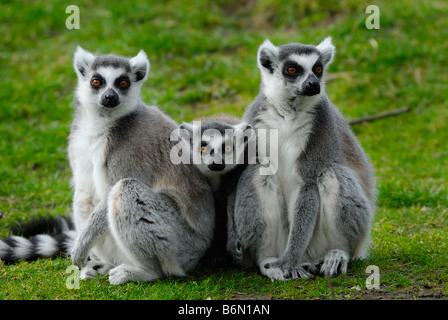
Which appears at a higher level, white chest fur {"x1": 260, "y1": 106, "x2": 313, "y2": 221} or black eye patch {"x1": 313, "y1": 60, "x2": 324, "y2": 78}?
black eye patch {"x1": 313, "y1": 60, "x2": 324, "y2": 78}

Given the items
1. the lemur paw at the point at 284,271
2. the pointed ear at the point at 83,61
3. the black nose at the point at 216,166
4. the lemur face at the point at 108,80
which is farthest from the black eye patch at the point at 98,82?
the lemur paw at the point at 284,271

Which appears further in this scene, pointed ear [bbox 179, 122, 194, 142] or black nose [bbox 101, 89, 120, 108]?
pointed ear [bbox 179, 122, 194, 142]

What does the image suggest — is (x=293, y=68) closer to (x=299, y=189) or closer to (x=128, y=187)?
(x=299, y=189)

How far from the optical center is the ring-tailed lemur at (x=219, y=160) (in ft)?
17.6

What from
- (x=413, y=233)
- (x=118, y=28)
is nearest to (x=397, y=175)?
(x=413, y=233)

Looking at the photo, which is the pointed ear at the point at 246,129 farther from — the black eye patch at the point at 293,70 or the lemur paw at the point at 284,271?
the lemur paw at the point at 284,271

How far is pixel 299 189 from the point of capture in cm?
533

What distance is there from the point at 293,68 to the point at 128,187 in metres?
1.88

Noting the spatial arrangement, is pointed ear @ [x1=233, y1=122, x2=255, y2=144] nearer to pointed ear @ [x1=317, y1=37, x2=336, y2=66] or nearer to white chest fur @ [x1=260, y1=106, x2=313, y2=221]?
white chest fur @ [x1=260, y1=106, x2=313, y2=221]

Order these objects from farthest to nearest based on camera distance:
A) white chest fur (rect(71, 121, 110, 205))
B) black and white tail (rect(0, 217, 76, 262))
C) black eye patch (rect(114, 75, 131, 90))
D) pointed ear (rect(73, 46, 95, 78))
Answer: black and white tail (rect(0, 217, 76, 262))
pointed ear (rect(73, 46, 95, 78))
black eye patch (rect(114, 75, 131, 90))
white chest fur (rect(71, 121, 110, 205))

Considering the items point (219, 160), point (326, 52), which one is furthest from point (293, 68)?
point (219, 160)

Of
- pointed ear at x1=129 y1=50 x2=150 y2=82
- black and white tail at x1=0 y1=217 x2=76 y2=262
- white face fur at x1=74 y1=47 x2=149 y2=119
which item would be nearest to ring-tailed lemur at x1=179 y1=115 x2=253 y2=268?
white face fur at x1=74 y1=47 x2=149 y2=119

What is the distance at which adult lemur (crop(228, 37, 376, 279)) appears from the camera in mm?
5262
